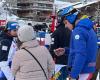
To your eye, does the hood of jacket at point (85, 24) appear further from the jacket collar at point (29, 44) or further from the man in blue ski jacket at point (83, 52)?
the jacket collar at point (29, 44)

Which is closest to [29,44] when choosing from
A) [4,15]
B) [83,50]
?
[83,50]

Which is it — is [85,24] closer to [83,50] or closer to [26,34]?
[83,50]

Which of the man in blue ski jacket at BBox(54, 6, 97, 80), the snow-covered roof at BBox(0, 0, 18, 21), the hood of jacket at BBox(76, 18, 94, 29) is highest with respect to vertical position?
the hood of jacket at BBox(76, 18, 94, 29)

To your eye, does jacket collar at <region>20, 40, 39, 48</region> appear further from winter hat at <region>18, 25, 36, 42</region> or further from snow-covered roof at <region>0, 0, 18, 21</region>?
snow-covered roof at <region>0, 0, 18, 21</region>

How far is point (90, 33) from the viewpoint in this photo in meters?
4.82

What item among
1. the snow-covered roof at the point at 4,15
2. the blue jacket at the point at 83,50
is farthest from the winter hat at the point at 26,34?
the snow-covered roof at the point at 4,15

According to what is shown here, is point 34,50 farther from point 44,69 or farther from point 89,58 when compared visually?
point 89,58

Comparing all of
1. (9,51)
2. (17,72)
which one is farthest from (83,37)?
(9,51)

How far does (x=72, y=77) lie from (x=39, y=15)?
108344 millimetres

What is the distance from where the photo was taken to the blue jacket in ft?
15.4

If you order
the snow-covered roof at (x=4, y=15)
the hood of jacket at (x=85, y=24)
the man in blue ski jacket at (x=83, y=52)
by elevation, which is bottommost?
the snow-covered roof at (x=4, y=15)

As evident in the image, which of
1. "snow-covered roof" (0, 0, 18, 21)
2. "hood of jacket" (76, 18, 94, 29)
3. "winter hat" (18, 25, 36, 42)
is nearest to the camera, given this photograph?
"winter hat" (18, 25, 36, 42)

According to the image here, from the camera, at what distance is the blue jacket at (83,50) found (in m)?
4.69

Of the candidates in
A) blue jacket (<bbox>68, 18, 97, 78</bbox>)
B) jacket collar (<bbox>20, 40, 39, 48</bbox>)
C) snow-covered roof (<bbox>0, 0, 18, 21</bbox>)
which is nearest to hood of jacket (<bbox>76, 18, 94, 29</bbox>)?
blue jacket (<bbox>68, 18, 97, 78</bbox>)
